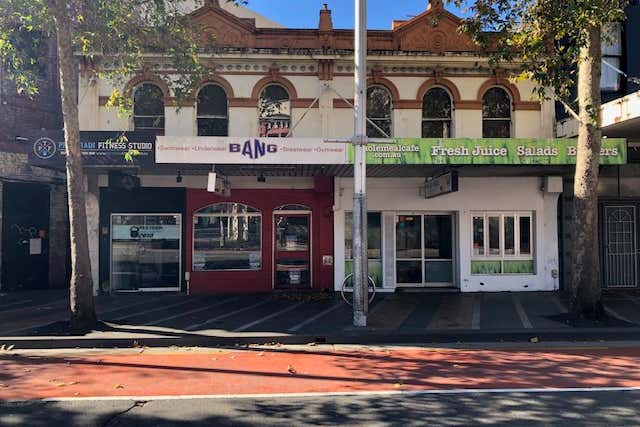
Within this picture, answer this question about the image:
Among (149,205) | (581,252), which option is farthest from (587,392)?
(149,205)

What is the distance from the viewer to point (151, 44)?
33.9ft

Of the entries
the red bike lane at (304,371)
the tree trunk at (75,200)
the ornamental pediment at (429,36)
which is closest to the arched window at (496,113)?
the ornamental pediment at (429,36)

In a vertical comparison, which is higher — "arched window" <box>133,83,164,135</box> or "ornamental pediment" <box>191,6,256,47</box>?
"ornamental pediment" <box>191,6,256,47</box>

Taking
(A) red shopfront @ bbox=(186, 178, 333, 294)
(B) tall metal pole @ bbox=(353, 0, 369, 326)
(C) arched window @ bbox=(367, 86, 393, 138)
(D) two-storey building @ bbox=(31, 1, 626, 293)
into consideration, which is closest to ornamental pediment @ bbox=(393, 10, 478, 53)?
(D) two-storey building @ bbox=(31, 1, 626, 293)

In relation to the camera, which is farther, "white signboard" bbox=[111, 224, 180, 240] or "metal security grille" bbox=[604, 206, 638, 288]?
"metal security grille" bbox=[604, 206, 638, 288]

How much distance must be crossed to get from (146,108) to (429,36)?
8.65 m

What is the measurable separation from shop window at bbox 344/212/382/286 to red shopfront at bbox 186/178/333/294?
1.64ft

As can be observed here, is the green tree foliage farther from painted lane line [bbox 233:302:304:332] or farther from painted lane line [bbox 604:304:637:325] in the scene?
painted lane line [bbox 233:302:304:332]

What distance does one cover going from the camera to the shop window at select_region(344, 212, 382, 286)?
576 inches

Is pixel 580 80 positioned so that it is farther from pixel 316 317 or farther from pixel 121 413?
pixel 121 413

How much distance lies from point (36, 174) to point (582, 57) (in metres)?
15.3

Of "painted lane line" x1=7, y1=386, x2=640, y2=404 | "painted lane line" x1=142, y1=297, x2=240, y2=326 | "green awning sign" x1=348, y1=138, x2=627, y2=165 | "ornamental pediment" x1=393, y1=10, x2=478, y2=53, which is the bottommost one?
"painted lane line" x1=7, y1=386, x2=640, y2=404

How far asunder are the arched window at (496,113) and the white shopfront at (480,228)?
1.41 meters

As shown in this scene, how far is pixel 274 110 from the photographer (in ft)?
47.6
